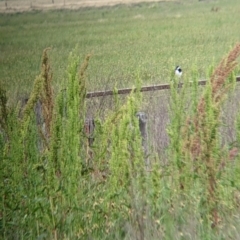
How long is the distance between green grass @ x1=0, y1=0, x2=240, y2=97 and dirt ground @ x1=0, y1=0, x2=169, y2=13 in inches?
5.6

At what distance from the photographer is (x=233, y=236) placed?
3916mm

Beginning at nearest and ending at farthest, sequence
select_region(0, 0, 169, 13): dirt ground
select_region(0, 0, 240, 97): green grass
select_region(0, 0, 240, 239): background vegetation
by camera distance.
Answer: select_region(0, 0, 240, 239): background vegetation → select_region(0, 0, 240, 97): green grass → select_region(0, 0, 169, 13): dirt ground

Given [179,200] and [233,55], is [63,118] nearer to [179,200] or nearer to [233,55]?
[179,200]

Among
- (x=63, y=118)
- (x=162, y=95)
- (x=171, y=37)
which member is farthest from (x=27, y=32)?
(x=63, y=118)

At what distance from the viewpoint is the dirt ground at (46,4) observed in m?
11.9

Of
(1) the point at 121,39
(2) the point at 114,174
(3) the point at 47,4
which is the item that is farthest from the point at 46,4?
(2) the point at 114,174

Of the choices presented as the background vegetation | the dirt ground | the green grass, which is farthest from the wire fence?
the background vegetation

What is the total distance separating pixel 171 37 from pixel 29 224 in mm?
11414

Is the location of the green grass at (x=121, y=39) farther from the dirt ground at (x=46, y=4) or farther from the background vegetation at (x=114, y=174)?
the background vegetation at (x=114, y=174)

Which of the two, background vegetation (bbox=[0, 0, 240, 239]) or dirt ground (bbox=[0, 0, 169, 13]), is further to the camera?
dirt ground (bbox=[0, 0, 169, 13])

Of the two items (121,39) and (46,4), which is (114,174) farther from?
(46,4)

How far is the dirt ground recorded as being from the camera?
1192cm

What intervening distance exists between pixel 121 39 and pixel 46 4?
1670 mm

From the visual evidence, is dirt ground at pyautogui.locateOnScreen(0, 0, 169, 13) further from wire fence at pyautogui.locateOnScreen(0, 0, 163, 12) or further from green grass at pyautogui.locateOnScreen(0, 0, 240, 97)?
green grass at pyautogui.locateOnScreen(0, 0, 240, 97)
